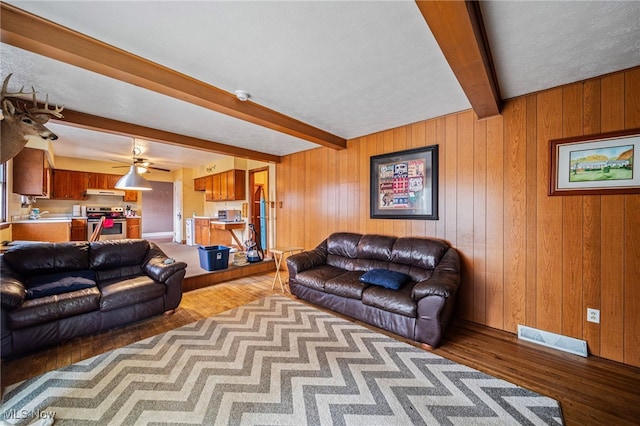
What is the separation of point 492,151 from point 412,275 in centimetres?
163

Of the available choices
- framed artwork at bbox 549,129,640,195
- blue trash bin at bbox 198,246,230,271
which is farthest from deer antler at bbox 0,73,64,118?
framed artwork at bbox 549,129,640,195

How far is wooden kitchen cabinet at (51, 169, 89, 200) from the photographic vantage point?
578 cm

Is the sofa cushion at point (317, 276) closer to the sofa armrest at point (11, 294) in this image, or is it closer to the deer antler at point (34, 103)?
the sofa armrest at point (11, 294)

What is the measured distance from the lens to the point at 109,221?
19.1ft

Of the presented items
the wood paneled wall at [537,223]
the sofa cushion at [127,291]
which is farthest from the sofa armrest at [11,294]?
the wood paneled wall at [537,223]

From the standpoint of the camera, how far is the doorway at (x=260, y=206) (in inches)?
227

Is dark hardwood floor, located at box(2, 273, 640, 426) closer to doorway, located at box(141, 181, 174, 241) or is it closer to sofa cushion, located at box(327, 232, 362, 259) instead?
sofa cushion, located at box(327, 232, 362, 259)

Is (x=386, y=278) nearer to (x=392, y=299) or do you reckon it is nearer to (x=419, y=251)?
(x=392, y=299)

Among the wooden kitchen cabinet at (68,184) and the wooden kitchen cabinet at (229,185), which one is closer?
the wooden kitchen cabinet at (68,184)

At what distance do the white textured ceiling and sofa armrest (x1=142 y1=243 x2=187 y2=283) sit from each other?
1.78 metres

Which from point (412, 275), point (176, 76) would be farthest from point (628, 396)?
point (176, 76)

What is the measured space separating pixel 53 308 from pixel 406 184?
3925 mm

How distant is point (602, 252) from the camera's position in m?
2.13

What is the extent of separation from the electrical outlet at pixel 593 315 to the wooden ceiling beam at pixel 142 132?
16.2 feet
